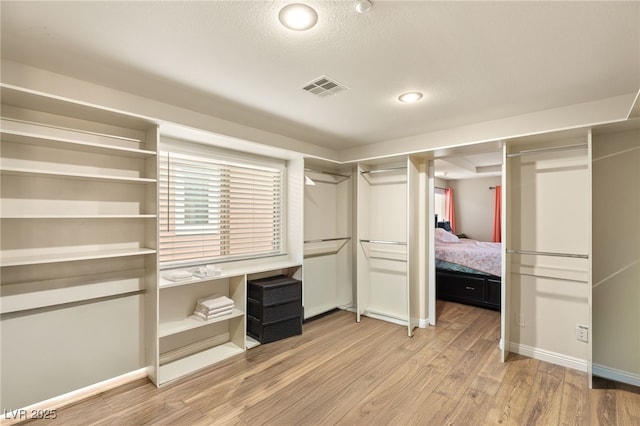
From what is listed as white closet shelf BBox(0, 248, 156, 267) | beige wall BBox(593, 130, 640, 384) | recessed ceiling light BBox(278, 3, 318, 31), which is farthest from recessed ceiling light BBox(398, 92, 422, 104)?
white closet shelf BBox(0, 248, 156, 267)

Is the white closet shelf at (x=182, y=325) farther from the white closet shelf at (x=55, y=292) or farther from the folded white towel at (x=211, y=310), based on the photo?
the white closet shelf at (x=55, y=292)

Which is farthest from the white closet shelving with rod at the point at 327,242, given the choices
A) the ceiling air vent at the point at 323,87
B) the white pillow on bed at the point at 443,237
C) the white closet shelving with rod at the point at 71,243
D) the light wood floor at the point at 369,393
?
the white pillow on bed at the point at 443,237

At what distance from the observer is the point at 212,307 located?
267 centimetres

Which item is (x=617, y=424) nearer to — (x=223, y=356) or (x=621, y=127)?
(x=621, y=127)

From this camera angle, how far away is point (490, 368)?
2.61 m

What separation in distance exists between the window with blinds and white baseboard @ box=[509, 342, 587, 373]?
2.73 metres

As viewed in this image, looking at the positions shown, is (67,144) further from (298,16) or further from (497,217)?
(497,217)

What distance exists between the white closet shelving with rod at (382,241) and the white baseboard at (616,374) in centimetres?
172

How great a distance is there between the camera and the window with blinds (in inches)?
106

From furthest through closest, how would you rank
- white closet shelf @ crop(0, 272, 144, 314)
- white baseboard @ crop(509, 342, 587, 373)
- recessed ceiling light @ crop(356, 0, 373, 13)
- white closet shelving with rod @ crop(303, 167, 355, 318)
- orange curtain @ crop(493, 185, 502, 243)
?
orange curtain @ crop(493, 185, 502, 243)
white closet shelving with rod @ crop(303, 167, 355, 318)
white baseboard @ crop(509, 342, 587, 373)
white closet shelf @ crop(0, 272, 144, 314)
recessed ceiling light @ crop(356, 0, 373, 13)

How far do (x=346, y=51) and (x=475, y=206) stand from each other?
24.3ft

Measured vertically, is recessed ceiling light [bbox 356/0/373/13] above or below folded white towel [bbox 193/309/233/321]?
above

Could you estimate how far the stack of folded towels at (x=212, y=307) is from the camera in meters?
2.66

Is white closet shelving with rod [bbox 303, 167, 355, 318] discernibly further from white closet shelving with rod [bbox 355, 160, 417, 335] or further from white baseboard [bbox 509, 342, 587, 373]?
white baseboard [bbox 509, 342, 587, 373]
